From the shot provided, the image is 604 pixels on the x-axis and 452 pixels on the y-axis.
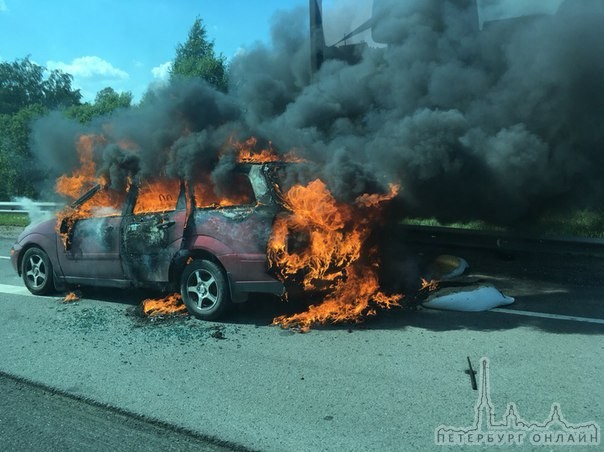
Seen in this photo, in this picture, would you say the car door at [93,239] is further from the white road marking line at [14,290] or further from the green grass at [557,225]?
the green grass at [557,225]

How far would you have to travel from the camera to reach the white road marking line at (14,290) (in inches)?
290

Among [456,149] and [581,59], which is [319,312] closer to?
[456,149]

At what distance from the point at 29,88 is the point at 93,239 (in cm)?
5844

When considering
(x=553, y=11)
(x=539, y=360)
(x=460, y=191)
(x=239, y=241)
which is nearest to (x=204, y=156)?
(x=239, y=241)

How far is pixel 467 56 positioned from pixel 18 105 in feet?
190

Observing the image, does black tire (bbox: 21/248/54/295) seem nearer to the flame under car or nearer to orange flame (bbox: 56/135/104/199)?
the flame under car

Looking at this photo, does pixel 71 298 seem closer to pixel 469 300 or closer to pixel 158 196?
pixel 158 196

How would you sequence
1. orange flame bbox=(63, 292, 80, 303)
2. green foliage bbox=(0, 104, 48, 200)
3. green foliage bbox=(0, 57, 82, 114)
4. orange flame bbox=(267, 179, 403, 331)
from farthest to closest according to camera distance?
green foliage bbox=(0, 57, 82, 114), green foliage bbox=(0, 104, 48, 200), orange flame bbox=(63, 292, 80, 303), orange flame bbox=(267, 179, 403, 331)

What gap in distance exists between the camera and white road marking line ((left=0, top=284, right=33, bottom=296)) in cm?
736

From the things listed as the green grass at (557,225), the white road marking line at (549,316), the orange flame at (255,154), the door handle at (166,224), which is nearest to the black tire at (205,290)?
the door handle at (166,224)

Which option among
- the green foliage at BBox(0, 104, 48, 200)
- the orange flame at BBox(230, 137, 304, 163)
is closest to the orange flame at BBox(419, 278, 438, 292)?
the orange flame at BBox(230, 137, 304, 163)

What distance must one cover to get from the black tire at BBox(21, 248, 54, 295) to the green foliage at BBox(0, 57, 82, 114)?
51.3 m

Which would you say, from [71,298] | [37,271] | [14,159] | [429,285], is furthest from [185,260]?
[14,159]

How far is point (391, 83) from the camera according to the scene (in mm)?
6758
